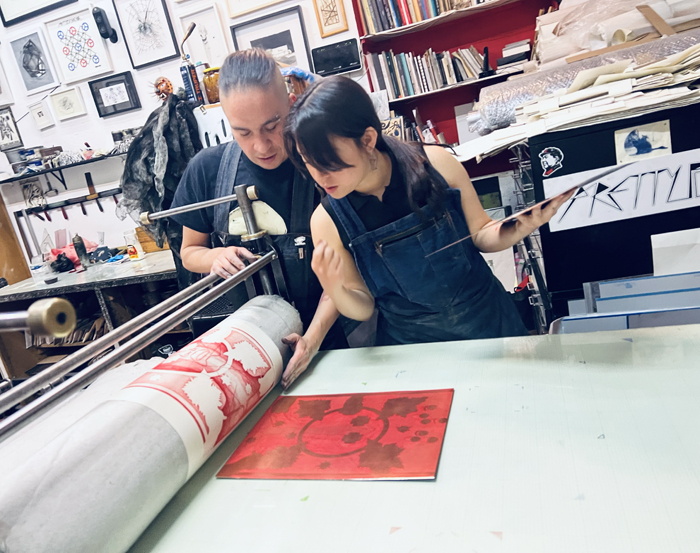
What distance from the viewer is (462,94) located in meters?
2.84

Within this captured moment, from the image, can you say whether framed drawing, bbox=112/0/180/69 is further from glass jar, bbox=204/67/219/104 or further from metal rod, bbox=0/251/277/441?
metal rod, bbox=0/251/277/441

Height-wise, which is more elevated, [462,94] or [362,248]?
[462,94]

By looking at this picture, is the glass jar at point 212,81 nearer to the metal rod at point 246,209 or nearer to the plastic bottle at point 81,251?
the plastic bottle at point 81,251

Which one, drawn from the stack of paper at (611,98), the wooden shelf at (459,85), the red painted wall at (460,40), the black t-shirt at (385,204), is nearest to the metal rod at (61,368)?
the black t-shirt at (385,204)

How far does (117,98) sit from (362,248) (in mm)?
2940

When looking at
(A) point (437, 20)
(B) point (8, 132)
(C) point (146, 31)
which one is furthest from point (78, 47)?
(A) point (437, 20)

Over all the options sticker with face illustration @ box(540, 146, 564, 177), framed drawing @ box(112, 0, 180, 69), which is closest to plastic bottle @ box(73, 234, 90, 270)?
framed drawing @ box(112, 0, 180, 69)

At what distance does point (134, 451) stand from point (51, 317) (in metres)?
0.40

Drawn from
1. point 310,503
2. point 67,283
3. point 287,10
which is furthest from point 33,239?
point 310,503

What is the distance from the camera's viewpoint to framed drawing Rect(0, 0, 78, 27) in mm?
3246

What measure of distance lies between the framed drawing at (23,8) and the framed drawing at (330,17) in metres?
1.74

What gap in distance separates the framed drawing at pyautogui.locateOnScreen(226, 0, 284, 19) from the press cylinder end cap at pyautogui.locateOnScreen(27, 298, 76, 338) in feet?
9.85

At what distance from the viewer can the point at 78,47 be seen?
3.30m

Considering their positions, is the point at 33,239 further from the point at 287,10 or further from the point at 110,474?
Result: the point at 110,474
